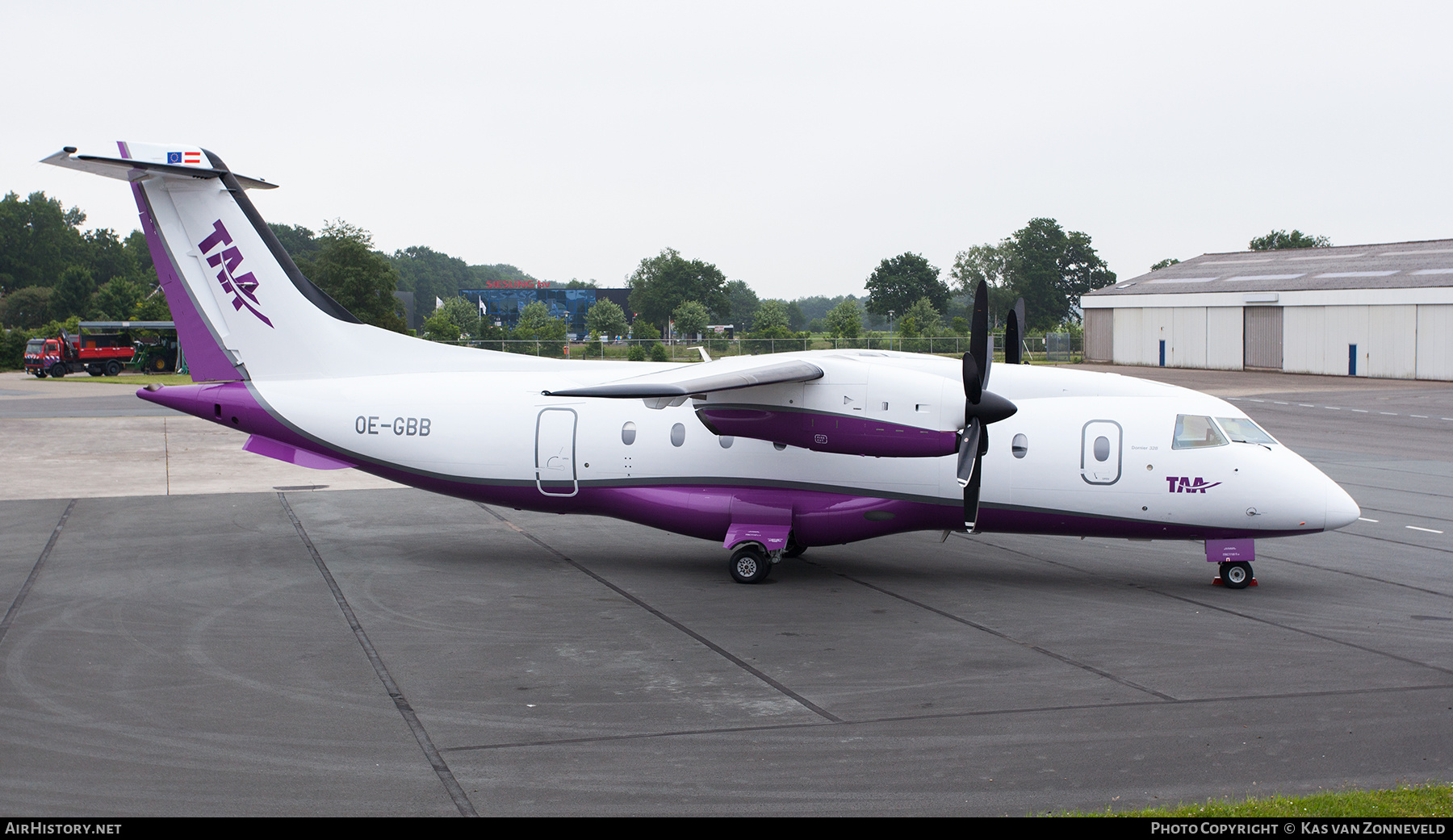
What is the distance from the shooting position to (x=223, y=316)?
18203mm

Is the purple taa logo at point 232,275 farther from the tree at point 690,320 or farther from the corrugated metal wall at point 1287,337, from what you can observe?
the corrugated metal wall at point 1287,337

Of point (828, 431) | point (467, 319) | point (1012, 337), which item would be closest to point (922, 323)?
point (467, 319)

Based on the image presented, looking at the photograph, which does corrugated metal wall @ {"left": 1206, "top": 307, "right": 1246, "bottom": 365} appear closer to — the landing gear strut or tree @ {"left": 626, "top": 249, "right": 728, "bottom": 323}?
tree @ {"left": 626, "top": 249, "right": 728, "bottom": 323}

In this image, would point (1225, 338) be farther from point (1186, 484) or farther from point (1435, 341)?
point (1186, 484)

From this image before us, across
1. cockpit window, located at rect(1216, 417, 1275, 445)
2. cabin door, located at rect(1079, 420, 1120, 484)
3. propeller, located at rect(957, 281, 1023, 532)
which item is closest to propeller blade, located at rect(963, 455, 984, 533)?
propeller, located at rect(957, 281, 1023, 532)

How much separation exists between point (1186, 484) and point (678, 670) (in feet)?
26.4

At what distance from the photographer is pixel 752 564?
16203 mm

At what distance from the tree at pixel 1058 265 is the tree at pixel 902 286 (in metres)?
27.4

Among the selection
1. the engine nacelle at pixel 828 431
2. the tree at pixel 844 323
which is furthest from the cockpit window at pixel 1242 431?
the tree at pixel 844 323

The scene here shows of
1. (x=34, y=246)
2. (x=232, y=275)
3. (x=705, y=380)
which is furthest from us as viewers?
(x=34, y=246)

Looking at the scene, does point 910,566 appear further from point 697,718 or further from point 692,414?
point 697,718

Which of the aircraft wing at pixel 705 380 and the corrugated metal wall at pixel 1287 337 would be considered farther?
→ the corrugated metal wall at pixel 1287 337

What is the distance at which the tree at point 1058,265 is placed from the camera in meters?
117

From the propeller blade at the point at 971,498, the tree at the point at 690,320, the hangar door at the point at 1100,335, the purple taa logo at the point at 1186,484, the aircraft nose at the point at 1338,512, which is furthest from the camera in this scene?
the hangar door at the point at 1100,335
